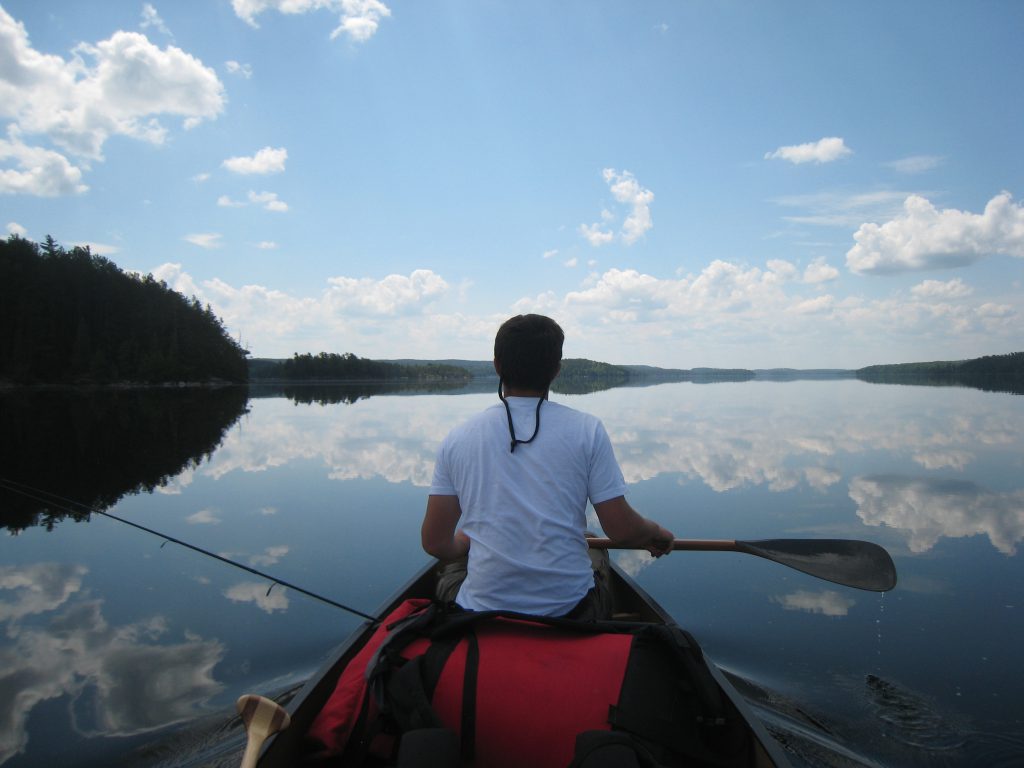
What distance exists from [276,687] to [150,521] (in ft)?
22.9

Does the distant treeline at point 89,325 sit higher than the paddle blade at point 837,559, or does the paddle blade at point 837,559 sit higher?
the distant treeline at point 89,325

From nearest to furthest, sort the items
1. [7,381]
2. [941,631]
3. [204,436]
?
[941,631] → [204,436] → [7,381]

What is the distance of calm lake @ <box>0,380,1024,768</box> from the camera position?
4148 mm

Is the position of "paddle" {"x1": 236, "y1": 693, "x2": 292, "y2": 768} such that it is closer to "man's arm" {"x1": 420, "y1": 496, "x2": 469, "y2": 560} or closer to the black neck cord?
"man's arm" {"x1": 420, "y1": 496, "x2": 469, "y2": 560}

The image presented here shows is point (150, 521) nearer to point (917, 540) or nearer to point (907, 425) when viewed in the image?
point (917, 540)

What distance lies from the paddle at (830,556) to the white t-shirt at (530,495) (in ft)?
6.46

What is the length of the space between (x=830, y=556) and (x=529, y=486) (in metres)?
3.45

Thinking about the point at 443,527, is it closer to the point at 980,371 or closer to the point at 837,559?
the point at 837,559

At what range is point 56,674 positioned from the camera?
494 centimetres

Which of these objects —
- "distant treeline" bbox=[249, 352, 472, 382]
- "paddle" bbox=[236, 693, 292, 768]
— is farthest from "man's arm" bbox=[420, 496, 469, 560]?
"distant treeline" bbox=[249, 352, 472, 382]

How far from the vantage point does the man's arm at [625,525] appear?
257 centimetres

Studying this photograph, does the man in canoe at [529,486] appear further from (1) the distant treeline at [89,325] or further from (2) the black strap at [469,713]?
(1) the distant treeline at [89,325]

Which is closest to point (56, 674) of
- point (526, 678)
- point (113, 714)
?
point (113, 714)

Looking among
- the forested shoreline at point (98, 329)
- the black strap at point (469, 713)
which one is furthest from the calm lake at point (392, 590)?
the forested shoreline at point (98, 329)
